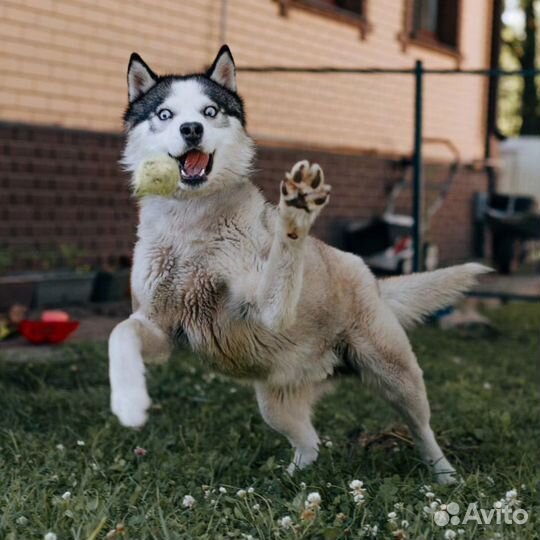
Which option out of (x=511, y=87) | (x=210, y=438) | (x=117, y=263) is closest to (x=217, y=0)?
(x=117, y=263)

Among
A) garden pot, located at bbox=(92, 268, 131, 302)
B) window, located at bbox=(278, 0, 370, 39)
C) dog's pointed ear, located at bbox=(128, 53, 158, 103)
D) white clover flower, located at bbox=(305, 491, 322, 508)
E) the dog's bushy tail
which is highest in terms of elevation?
window, located at bbox=(278, 0, 370, 39)

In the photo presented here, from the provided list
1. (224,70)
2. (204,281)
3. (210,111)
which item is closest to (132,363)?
(204,281)

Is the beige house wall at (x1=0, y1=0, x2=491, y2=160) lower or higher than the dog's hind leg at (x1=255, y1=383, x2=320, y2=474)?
higher

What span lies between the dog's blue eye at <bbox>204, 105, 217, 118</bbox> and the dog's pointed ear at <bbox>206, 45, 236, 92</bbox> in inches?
11.0

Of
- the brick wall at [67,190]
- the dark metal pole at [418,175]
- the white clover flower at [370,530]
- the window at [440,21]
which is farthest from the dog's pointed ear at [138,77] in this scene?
the window at [440,21]

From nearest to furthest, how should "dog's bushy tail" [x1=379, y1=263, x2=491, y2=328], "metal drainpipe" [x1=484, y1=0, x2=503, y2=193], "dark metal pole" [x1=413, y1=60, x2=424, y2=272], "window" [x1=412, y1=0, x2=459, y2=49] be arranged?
"dog's bushy tail" [x1=379, y1=263, x2=491, y2=328]
"dark metal pole" [x1=413, y1=60, x2=424, y2=272]
"window" [x1=412, y1=0, x2=459, y2=49]
"metal drainpipe" [x1=484, y1=0, x2=503, y2=193]

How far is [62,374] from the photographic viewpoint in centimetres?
532

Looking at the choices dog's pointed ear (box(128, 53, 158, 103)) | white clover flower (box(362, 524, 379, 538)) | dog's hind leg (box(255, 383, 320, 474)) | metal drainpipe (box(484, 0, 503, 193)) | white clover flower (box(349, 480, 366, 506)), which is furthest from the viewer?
metal drainpipe (box(484, 0, 503, 193))

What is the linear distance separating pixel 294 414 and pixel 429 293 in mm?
815

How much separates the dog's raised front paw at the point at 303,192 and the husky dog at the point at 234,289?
116 mm

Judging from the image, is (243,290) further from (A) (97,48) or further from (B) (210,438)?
(A) (97,48)

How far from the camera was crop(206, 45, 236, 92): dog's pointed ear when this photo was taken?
11.8 feet

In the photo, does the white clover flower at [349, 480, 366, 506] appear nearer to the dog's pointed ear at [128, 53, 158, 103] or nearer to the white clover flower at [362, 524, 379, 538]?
the white clover flower at [362, 524, 379, 538]

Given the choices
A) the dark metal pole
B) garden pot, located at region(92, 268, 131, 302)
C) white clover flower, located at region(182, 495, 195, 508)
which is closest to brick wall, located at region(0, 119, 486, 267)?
garden pot, located at region(92, 268, 131, 302)
